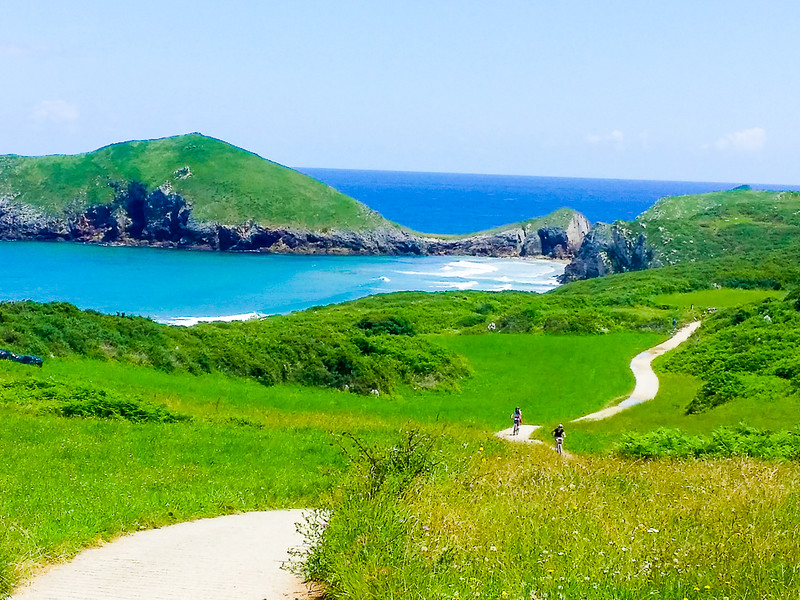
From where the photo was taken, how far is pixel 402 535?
787cm

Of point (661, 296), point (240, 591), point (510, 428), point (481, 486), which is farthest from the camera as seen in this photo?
point (661, 296)

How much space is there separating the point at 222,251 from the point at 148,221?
69.1ft

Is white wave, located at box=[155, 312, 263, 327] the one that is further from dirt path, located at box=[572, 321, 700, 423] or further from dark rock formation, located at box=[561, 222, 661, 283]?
dark rock formation, located at box=[561, 222, 661, 283]

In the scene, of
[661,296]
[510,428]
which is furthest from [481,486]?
[661,296]

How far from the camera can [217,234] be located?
157500 mm

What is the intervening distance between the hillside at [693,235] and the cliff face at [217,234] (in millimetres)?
30047

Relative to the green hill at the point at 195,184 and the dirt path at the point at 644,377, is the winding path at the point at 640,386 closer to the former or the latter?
the dirt path at the point at 644,377

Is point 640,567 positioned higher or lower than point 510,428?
higher

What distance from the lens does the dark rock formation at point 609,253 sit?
116 meters

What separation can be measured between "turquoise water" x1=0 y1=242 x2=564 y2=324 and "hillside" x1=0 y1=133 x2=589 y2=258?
25.1 feet

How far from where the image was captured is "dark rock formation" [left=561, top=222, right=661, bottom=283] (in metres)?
116

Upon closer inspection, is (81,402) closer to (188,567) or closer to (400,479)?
(188,567)

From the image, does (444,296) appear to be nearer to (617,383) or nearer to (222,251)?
(617,383)

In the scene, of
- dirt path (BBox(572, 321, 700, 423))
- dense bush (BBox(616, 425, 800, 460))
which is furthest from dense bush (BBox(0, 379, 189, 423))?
dirt path (BBox(572, 321, 700, 423))
